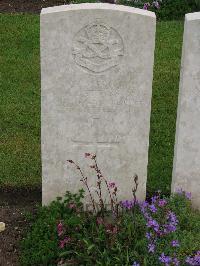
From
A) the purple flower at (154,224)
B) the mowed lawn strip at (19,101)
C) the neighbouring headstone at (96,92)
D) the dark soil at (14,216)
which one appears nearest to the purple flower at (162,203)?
the purple flower at (154,224)

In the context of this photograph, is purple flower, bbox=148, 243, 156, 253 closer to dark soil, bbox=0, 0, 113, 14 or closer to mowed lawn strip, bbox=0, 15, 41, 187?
mowed lawn strip, bbox=0, 15, 41, 187

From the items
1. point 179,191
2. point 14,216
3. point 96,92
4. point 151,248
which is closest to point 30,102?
point 14,216

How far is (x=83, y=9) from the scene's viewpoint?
447cm

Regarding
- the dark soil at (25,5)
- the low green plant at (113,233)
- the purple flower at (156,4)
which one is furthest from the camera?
the dark soil at (25,5)

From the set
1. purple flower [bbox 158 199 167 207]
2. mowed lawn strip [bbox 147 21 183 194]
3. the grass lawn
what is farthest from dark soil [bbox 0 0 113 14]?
purple flower [bbox 158 199 167 207]

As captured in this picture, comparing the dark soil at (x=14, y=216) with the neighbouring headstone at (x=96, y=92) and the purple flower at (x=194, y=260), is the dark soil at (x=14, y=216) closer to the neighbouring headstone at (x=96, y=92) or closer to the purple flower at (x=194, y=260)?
the neighbouring headstone at (x=96, y=92)

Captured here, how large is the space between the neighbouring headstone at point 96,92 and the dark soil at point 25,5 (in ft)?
19.6

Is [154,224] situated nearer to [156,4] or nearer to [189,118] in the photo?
[189,118]

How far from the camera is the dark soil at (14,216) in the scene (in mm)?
4863

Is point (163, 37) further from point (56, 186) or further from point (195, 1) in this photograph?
point (56, 186)

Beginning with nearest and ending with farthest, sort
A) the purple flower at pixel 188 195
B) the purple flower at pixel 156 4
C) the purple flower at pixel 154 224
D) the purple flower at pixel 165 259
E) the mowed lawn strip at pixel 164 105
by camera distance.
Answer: the purple flower at pixel 165 259 < the purple flower at pixel 154 224 < the purple flower at pixel 188 195 < the mowed lawn strip at pixel 164 105 < the purple flower at pixel 156 4

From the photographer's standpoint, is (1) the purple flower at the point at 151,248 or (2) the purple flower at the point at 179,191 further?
(2) the purple flower at the point at 179,191

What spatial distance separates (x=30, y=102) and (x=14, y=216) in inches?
91.0

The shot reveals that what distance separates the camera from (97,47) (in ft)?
15.1
